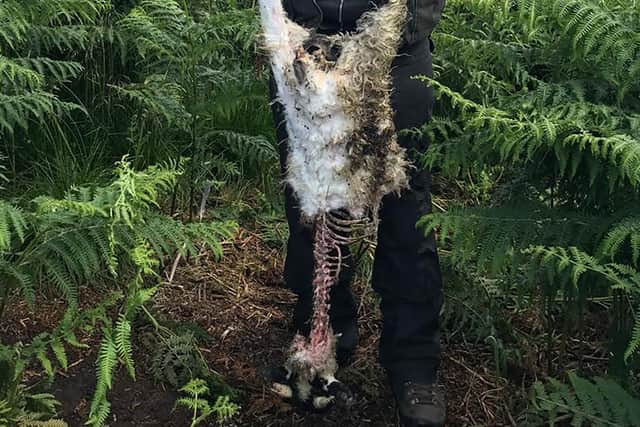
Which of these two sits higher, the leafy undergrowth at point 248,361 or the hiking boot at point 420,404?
the hiking boot at point 420,404

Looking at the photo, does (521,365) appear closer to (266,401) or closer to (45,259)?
(266,401)

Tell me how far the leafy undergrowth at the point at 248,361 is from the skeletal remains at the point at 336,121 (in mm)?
363

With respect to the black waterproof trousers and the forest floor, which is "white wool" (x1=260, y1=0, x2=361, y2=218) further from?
the forest floor

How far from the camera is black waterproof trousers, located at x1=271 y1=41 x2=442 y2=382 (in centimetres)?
240

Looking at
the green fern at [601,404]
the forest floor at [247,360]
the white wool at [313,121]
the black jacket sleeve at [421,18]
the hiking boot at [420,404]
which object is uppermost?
the black jacket sleeve at [421,18]

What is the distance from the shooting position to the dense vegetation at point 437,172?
205 cm

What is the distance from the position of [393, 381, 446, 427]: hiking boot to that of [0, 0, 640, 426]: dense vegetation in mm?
268

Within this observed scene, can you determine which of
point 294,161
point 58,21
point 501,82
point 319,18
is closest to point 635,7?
point 501,82

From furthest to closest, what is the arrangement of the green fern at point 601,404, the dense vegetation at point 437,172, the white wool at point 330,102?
the white wool at point 330,102, the dense vegetation at point 437,172, the green fern at point 601,404

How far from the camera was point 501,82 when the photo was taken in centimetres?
243

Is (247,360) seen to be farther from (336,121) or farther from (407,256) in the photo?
(336,121)

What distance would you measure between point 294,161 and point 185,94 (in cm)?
88

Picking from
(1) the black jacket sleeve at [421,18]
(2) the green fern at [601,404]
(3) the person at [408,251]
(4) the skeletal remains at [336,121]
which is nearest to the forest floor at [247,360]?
(3) the person at [408,251]

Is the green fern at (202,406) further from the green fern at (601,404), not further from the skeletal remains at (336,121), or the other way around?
the green fern at (601,404)
